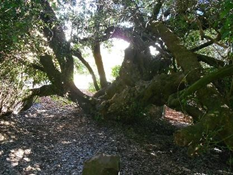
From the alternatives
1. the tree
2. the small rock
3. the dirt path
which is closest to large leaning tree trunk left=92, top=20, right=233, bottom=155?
the tree

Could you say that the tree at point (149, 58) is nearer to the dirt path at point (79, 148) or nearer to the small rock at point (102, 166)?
the dirt path at point (79, 148)

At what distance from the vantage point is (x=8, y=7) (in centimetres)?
439

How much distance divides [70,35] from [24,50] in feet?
3.95

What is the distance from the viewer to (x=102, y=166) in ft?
13.9

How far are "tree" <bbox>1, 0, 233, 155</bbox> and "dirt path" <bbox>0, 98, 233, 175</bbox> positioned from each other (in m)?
0.65

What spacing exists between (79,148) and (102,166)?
A: 2.78 metres

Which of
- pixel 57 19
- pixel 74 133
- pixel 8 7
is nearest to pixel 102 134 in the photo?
pixel 74 133

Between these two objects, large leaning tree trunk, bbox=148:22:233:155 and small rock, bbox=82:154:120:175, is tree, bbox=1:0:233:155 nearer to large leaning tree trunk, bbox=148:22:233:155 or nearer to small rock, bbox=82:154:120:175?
large leaning tree trunk, bbox=148:22:233:155

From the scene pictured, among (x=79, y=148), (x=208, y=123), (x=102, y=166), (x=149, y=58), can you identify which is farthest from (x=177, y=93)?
(x=149, y=58)

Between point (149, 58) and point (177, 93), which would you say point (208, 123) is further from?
point (149, 58)

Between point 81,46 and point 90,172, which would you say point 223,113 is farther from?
point 81,46

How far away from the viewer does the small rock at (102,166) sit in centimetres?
423

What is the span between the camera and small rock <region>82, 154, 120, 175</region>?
4230 millimetres

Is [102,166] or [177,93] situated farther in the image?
[177,93]
